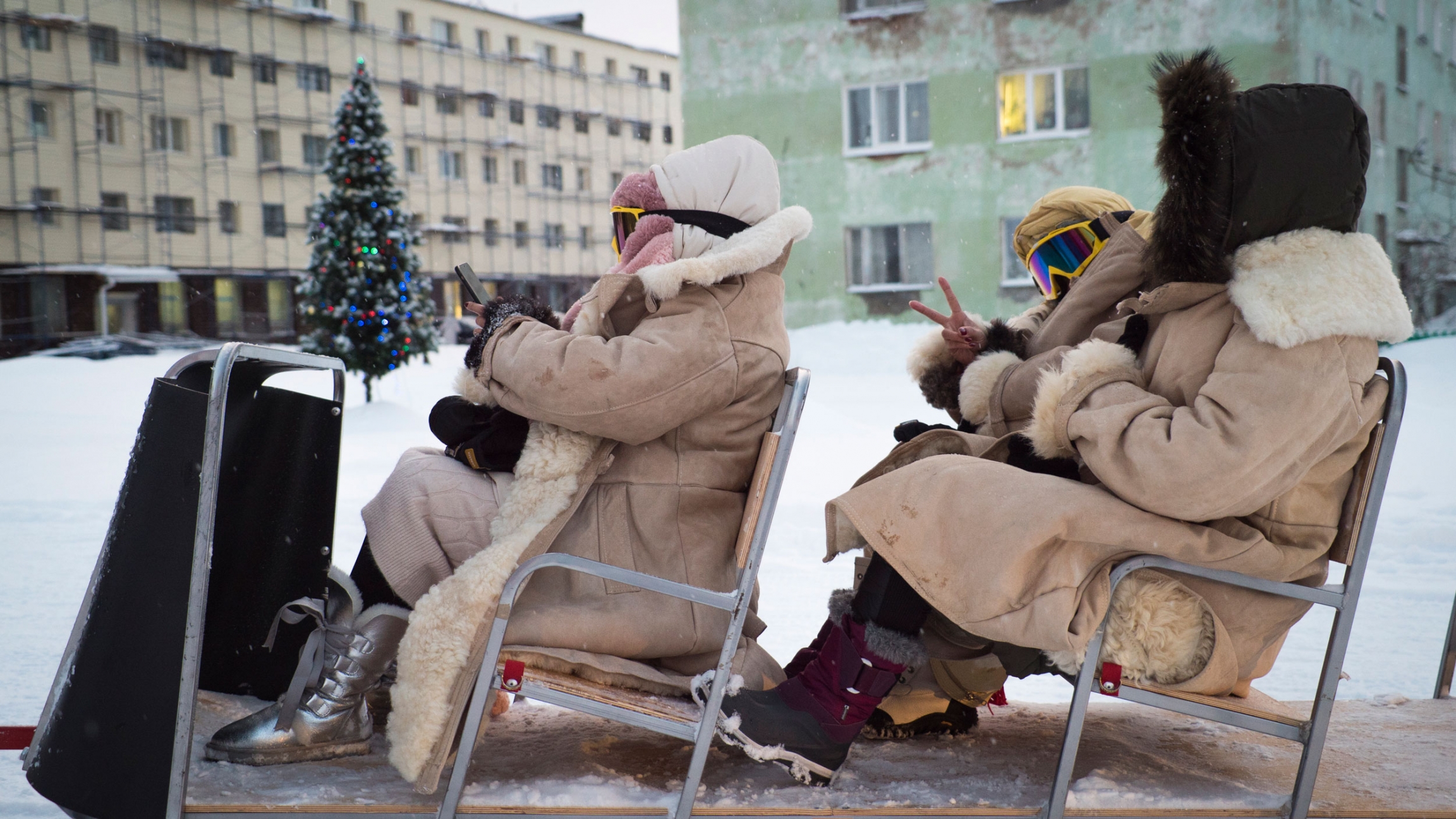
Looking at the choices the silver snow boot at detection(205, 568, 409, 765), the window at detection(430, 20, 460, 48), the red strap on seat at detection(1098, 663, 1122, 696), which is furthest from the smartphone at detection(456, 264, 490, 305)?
the window at detection(430, 20, 460, 48)

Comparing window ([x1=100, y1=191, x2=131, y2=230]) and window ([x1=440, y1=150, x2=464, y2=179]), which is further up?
window ([x1=440, y1=150, x2=464, y2=179])

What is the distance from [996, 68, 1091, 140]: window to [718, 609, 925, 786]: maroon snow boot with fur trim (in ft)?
48.6

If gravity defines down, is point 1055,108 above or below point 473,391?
above

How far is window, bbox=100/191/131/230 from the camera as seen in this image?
28.1 m

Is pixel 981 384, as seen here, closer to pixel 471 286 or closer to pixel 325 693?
pixel 471 286

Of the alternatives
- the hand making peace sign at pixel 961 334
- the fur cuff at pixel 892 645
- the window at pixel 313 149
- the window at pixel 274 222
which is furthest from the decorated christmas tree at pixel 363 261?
the window at pixel 313 149

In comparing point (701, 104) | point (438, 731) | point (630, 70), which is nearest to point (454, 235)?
point (630, 70)

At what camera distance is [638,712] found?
6.07 ft

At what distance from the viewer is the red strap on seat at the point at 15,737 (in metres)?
2.21

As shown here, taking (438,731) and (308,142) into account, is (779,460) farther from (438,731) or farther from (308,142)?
(308,142)

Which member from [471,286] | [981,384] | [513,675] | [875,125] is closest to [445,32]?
[875,125]

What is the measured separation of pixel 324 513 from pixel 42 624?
8.00ft

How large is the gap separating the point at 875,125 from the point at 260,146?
23.0 m

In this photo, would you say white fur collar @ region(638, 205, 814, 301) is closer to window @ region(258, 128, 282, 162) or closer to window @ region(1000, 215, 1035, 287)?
window @ region(1000, 215, 1035, 287)
